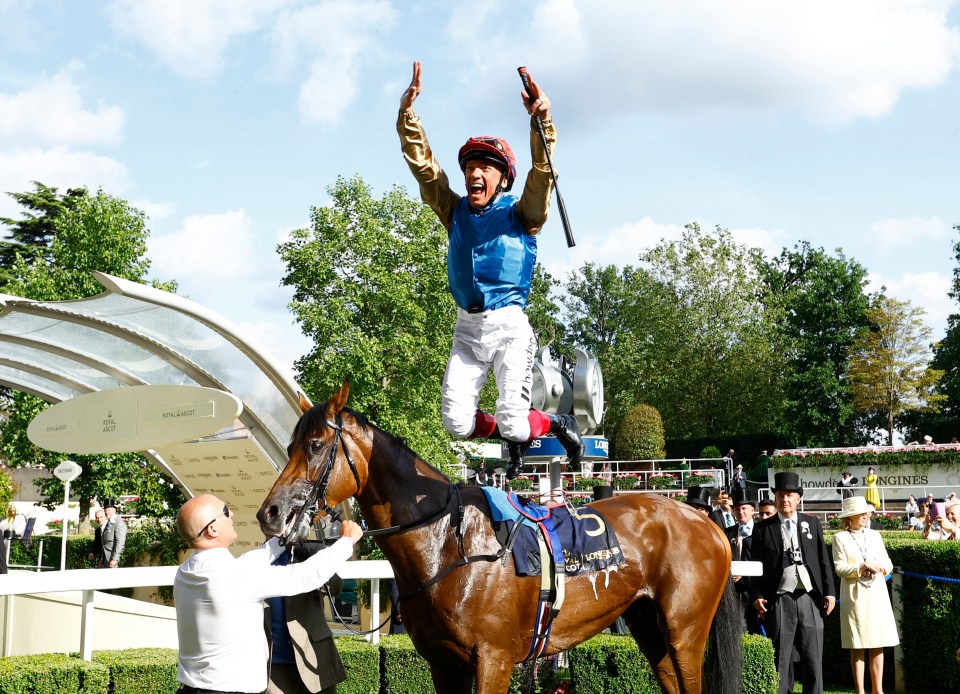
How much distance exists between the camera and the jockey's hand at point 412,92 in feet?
15.5

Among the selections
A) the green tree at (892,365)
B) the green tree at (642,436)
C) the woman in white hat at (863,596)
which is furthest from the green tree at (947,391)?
the woman in white hat at (863,596)

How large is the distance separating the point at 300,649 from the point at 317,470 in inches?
35.3

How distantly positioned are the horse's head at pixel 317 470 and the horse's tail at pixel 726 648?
8.42ft

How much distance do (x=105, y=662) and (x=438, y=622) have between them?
96.6 inches

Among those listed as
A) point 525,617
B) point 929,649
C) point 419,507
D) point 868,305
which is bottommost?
point 929,649

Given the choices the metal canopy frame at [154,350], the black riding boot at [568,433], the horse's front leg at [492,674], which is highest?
the metal canopy frame at [154,350]

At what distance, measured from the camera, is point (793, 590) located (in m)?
7.54

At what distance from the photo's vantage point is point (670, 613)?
5.14 m

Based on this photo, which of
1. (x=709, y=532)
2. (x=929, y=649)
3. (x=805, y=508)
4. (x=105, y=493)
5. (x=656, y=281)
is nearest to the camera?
(x=709, y=532)

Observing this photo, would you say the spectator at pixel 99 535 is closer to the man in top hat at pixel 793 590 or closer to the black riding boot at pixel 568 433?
the man in top hat at pixel 793 590

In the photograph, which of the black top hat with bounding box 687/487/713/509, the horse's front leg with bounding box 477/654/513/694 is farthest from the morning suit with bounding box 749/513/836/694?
the horse's front leg with bounding box 477/654/513/694

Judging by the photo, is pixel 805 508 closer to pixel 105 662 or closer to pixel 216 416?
pixel 216 416

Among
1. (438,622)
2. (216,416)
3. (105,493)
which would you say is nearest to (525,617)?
(438,622)

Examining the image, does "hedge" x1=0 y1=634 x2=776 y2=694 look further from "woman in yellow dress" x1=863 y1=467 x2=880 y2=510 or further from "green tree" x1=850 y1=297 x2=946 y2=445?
"green tree" x1=850 y1=297 x2=946 y2=445
